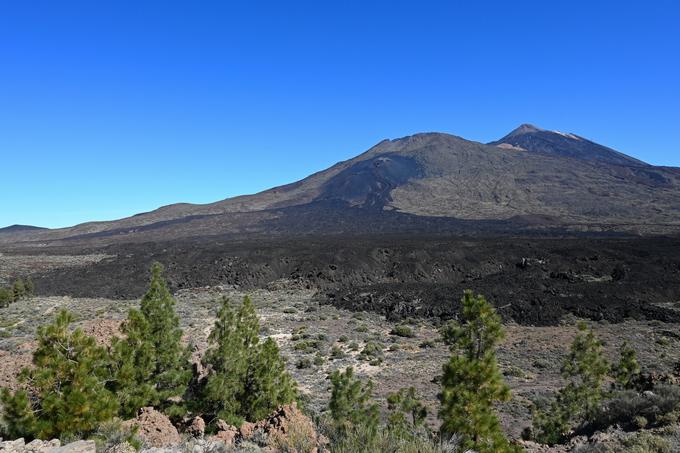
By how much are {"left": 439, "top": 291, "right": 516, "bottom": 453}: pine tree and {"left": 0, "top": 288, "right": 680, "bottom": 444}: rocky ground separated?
5.58m

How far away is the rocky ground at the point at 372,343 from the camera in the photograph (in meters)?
15.8

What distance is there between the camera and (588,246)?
157 feet

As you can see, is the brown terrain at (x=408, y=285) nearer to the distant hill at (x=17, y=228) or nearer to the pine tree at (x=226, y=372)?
the pine tree at (x=226, y=372)

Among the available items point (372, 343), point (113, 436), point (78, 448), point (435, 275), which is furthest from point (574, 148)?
point (78, 448)

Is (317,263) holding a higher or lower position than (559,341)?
higher

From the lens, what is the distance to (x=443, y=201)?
11638cm

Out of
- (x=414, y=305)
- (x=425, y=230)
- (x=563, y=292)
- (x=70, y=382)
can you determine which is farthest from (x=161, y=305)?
(x=425, y=230)

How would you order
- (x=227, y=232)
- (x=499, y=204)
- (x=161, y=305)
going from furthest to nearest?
(x=499, y=204) → (x=227, y=232) → (x=161, y=305)

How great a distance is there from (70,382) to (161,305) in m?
3.57

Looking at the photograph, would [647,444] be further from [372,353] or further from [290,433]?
[372,353]

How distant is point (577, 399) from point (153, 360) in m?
11.8

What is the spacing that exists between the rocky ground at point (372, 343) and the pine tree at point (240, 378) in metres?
4.22

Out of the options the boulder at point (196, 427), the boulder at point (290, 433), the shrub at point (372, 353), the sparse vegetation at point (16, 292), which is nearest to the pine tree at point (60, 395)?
the boulder at point (196, 427)

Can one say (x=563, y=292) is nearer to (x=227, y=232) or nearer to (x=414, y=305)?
(x=414, y=305)
